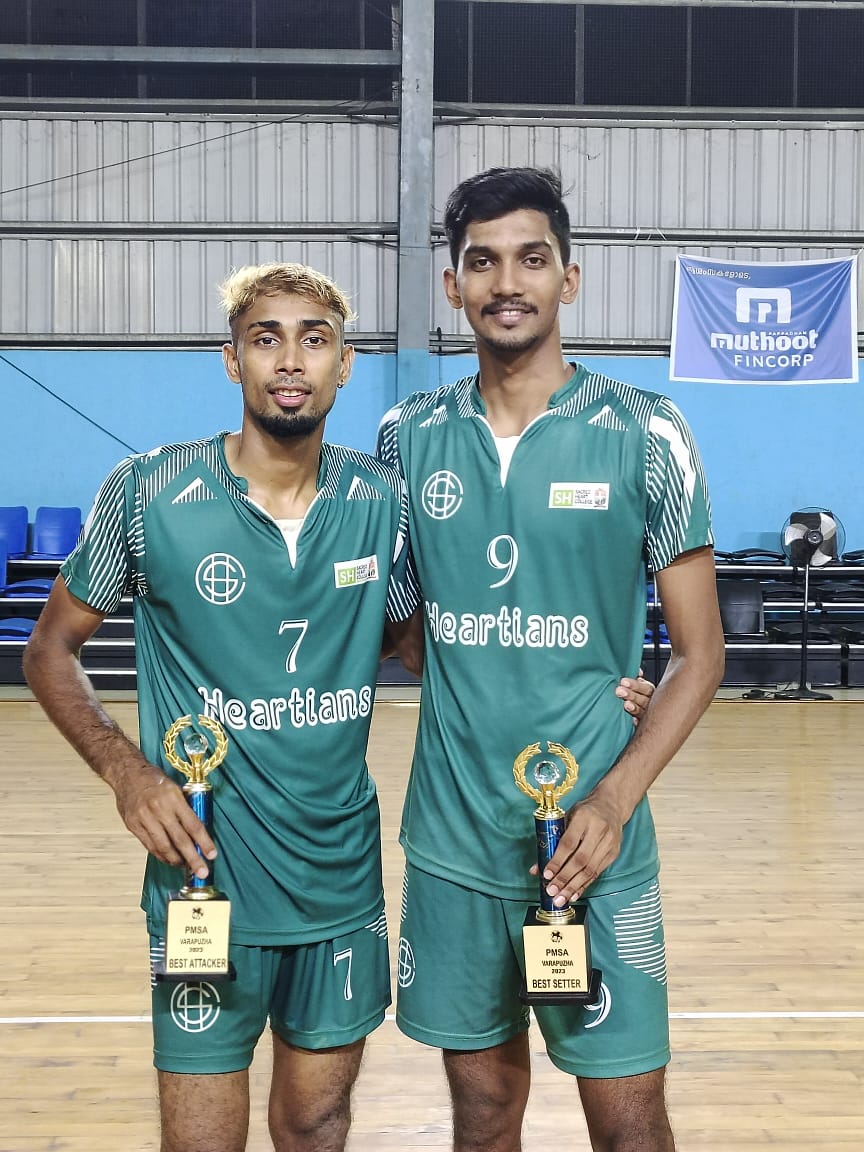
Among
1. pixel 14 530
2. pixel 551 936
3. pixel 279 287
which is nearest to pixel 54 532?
pixel 14 530

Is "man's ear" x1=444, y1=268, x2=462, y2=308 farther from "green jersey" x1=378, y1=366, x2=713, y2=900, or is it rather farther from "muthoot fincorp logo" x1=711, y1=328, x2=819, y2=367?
"muthoot fincorp logo" x1=711, y1=328, x2=819, y2=367

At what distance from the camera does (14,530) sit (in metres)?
10.5

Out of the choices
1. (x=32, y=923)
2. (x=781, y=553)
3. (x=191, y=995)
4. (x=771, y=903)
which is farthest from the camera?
(x=781, y=553)

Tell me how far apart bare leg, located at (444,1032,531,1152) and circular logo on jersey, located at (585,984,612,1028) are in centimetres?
17

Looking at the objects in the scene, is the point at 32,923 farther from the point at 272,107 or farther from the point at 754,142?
the point at 754,142

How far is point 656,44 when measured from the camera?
11484mm

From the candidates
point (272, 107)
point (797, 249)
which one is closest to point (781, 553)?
point (797, 249)

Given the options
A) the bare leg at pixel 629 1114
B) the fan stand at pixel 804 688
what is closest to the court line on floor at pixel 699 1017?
the bare leg at pixel 629 1114

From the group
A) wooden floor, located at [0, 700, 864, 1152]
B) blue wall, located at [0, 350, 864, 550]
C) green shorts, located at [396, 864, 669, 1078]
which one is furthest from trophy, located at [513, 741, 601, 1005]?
blue wall, located at [0, 350, 864, 550]

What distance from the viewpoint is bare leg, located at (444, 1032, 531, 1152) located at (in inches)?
75.5

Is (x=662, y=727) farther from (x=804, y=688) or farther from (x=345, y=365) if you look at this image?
(x=804, y=688)

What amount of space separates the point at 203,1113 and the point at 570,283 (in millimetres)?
1338

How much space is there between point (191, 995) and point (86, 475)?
9845mm

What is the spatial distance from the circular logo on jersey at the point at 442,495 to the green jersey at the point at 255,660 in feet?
0.38
